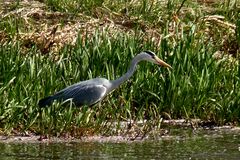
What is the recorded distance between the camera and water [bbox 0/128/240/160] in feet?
30.3

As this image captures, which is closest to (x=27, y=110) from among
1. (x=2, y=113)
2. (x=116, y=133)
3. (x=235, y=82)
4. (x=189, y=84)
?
(x=2, y=113)

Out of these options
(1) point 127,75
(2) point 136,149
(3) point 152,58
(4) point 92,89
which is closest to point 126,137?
(2) point 136,149

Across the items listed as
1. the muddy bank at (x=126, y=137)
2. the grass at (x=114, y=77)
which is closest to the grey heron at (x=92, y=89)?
the grass at (x=114, y=77)

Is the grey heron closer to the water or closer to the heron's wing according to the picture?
the heron's wing

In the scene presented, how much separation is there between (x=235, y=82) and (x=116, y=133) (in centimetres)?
241

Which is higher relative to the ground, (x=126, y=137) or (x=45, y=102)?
(x=45, y=102)

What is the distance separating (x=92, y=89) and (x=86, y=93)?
0.10 metres

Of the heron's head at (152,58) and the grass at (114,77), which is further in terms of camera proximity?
the heron's head at (152,58)

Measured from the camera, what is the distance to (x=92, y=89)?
1125 cm

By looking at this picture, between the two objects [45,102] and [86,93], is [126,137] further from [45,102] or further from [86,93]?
[86,93]

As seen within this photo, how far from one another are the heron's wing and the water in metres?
1.24

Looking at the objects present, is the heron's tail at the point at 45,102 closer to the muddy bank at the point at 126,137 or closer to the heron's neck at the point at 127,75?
the muddy bank at the point at 126,137

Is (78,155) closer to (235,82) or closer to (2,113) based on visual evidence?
(2,113)

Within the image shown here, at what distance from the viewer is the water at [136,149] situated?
30.3 feet
